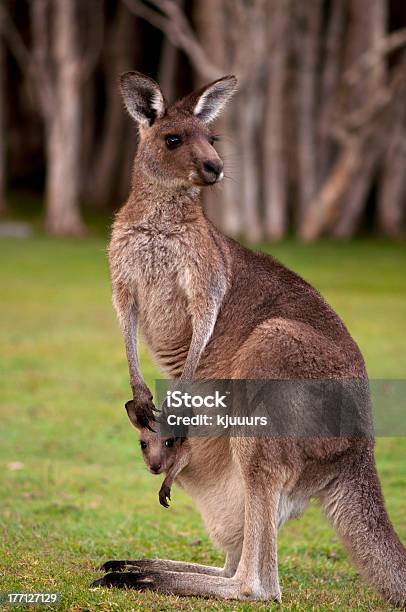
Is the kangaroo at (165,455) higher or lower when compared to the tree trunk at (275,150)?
lower

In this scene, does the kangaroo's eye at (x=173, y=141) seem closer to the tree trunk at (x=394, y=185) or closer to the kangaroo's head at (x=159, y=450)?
the kangaroo's head at (x=159, y=450)

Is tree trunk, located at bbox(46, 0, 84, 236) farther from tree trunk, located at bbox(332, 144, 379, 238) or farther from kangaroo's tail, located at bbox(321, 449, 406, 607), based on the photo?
kangaroo's tail, located at bbox(321, 449, 406, 607)

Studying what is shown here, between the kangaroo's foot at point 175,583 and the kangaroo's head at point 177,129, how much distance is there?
156 centimetres

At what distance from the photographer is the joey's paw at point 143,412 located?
5066mm

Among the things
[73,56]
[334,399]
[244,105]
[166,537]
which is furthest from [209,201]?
[334,399]

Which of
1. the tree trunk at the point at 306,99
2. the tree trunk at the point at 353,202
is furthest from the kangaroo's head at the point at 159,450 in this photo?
the tree trunk at the point at 306,99

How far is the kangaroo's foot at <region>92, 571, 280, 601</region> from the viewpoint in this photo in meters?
4.77

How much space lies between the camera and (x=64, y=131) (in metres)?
24.6

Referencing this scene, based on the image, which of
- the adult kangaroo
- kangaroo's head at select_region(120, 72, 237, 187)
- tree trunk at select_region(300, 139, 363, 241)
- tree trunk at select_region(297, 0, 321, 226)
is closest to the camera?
the adult kangaroo

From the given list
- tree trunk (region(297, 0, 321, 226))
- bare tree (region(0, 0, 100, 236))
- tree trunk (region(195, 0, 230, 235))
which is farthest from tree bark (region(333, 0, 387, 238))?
bare tree (region(0, 0, 100, 236))

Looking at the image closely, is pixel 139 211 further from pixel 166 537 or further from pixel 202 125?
pixel 166 537

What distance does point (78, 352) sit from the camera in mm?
12922

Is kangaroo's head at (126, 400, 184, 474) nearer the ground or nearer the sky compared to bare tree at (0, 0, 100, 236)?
nearer the ground

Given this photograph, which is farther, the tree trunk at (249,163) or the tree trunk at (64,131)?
the tree trunk at (64,131)
